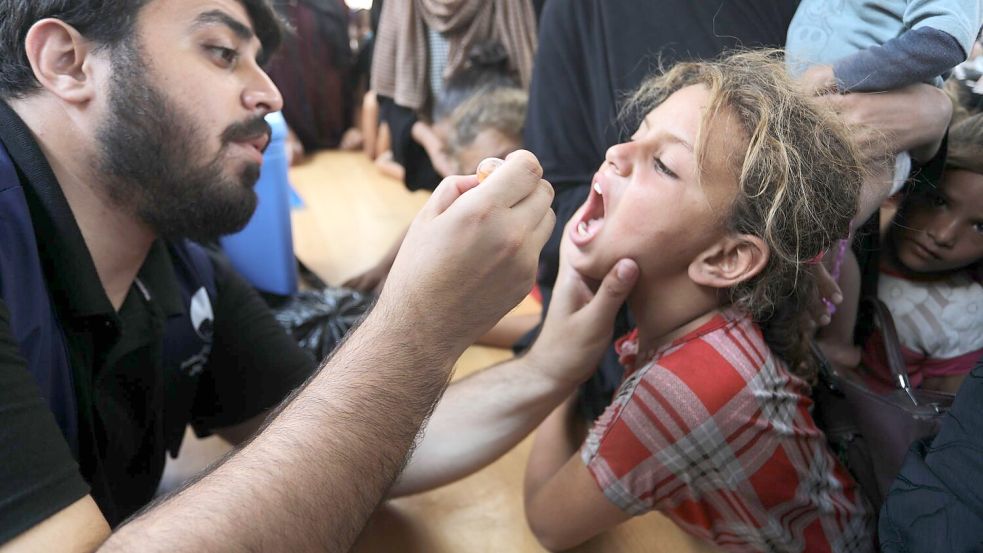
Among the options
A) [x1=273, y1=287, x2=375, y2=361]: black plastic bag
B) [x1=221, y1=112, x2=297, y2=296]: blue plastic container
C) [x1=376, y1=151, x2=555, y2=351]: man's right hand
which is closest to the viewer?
[x1=376, y1=151, x2=555, y2=351]: man's right hand

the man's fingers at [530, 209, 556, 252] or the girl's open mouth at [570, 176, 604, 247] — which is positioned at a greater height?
the man's fingers at [530, 209, 556, 252]

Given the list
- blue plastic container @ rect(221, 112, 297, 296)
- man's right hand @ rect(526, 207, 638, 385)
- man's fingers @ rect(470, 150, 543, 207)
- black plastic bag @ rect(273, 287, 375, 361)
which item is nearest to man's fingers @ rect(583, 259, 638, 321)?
man's right hand @ rect(526, 207, 638, 385)

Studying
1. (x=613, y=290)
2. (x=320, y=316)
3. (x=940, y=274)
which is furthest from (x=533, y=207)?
(x=320, y=316)

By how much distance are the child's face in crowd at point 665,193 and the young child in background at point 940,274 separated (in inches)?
13.5

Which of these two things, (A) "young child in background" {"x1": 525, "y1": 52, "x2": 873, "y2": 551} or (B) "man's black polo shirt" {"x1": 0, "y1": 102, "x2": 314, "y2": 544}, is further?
(A) "young child in background" {"x1": 525, "y1": 52, "x2": 873, "y2": 551}

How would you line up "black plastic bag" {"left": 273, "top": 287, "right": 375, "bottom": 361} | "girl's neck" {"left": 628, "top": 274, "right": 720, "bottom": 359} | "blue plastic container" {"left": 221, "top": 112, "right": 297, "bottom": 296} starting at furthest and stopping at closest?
"blue plastic container" {"left": 221, "top": 112, "right": 297, "bottom": 296} → "black plastic bag" {"left": 273, "top": 287, "right": 375, "bottom": 361} → "girl's neck" {"left": 628, "top": 274, "right": 720, "bottom": 359}

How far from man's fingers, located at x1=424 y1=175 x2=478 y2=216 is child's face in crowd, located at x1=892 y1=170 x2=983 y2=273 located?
680 mm

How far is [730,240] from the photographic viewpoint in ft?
2.56

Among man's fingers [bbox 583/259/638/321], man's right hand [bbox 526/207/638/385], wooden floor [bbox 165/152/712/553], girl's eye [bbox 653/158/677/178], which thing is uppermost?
girl's eye [bbox 653/158/677/178]

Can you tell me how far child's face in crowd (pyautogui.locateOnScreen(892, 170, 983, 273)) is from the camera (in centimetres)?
86

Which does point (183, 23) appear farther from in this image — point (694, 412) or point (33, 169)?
point (694, 412)

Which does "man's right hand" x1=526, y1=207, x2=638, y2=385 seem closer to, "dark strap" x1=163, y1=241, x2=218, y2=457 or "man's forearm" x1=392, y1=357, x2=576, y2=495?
"man's forearm" x1=392, y1=357, x2=576, y2=495

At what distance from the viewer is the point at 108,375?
2.68 feet

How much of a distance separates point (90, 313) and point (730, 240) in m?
0.76
